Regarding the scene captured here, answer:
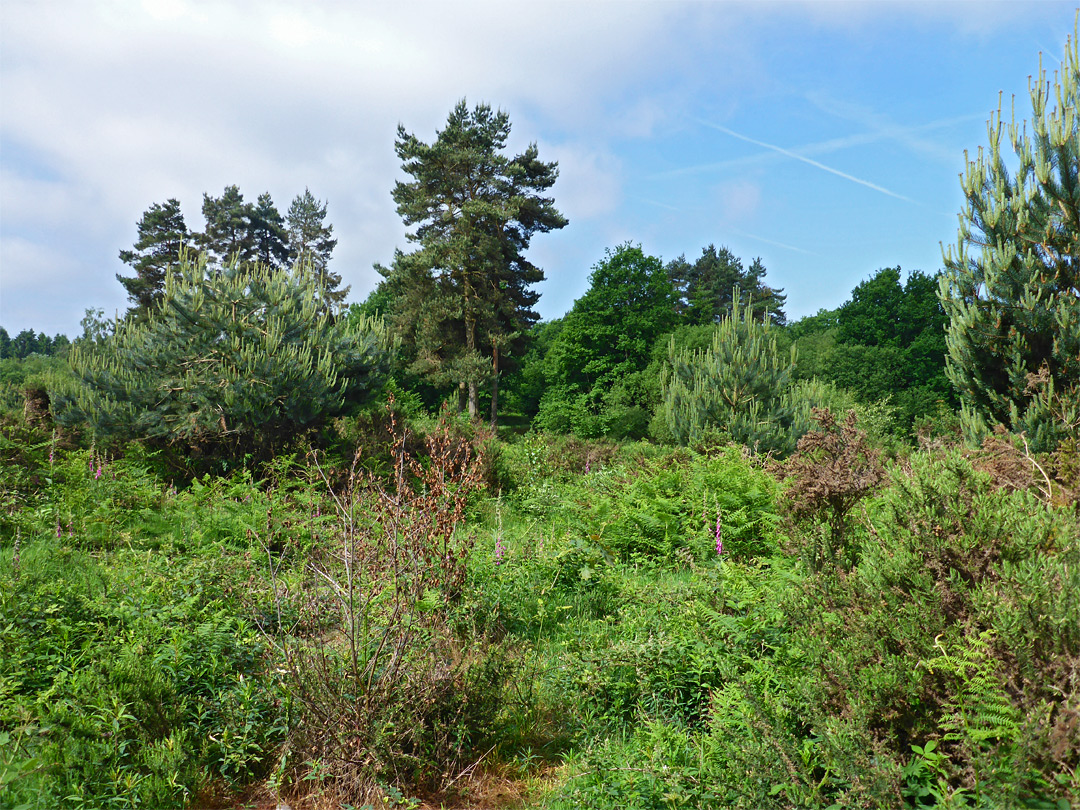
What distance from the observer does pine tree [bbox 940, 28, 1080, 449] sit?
8.58m

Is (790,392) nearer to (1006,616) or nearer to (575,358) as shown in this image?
(1006,616)

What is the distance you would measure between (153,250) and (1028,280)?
38.1m

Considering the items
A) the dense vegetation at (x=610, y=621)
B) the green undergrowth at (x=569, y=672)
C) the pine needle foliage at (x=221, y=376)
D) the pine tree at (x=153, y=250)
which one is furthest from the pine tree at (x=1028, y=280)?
the pine tree at (x=153, y=250)

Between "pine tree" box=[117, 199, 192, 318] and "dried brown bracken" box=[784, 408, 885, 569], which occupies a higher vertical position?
"pine tree" box=[117, 199, 192, 318]

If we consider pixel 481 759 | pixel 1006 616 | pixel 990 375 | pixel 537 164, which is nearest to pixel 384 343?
pixel 990 375

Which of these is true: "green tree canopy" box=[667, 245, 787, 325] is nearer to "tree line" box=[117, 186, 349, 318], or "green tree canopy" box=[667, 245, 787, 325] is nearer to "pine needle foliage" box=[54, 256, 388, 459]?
"tree line" box=[117, 186, 349, 318]

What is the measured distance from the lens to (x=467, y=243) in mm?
26734

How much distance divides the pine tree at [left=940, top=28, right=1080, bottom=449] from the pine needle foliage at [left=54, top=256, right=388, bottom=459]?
33.4ft

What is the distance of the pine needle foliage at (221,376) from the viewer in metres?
11.5

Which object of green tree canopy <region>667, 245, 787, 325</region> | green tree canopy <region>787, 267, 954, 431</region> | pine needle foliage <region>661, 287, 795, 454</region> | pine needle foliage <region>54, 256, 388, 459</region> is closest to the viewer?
pine needle foliage <region>54, 256, 388, 459</region>

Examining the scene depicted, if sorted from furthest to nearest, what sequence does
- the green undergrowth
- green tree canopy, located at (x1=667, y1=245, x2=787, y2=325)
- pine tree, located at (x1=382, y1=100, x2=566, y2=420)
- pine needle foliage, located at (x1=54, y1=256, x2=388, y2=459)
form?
1. green tree canopy, located at (x1=667, y1=245, x2=787, y2=325)
2. pine tree, located at (x1=382, y1=100, x2=566, y2=420)
3. pine needle foliage, located at (x1=54, y1=256, x2=388, y2=459)
4. the green undergrowth

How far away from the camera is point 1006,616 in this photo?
225cm

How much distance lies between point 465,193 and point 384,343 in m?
16.2

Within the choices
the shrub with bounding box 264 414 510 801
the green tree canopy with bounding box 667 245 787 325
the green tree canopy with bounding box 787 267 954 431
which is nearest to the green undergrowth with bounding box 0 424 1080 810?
the shrub with bounding box 264 414 510 801
